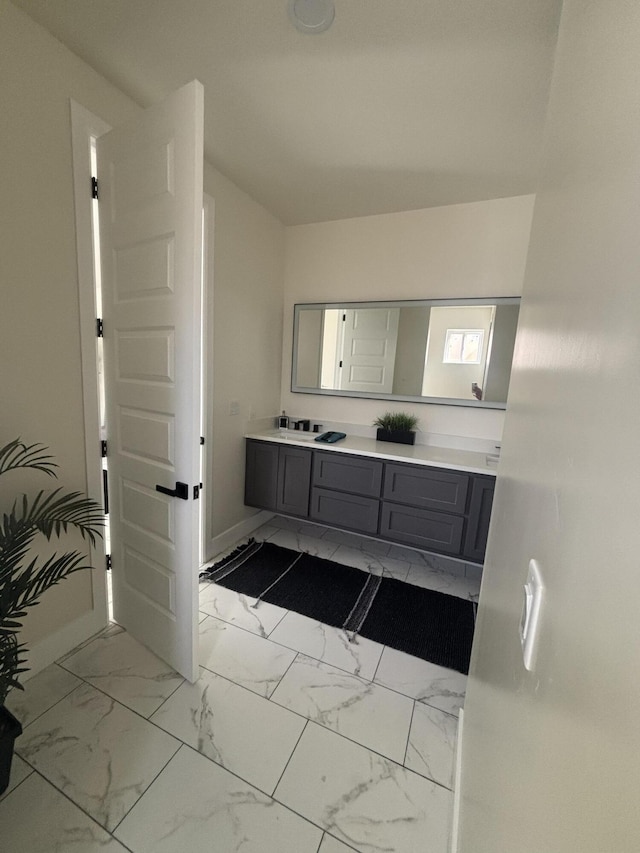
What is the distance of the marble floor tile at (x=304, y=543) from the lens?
2.63 meters

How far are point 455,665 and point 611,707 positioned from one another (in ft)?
5.73

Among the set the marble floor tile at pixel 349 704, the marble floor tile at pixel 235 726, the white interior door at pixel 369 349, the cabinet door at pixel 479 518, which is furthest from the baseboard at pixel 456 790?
the white interior door at pixel 369 349

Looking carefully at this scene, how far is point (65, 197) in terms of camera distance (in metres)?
1.40

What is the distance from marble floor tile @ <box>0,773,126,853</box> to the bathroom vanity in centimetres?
171

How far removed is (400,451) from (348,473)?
1.30 ft

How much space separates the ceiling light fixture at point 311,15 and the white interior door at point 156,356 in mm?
435

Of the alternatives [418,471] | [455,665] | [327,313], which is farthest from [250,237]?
[455,665]

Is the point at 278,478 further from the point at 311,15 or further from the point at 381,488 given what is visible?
the point at 311,15

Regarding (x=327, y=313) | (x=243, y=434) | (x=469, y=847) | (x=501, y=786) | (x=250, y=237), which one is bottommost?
(x=469, y=847)

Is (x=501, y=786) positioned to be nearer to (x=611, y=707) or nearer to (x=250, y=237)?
(x=611, y=707)

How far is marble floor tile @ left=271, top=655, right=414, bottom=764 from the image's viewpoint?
1.31m

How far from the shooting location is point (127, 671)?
60.2 inches

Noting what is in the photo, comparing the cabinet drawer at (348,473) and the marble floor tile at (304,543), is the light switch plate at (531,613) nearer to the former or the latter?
the cabinet drawer at (348,473)

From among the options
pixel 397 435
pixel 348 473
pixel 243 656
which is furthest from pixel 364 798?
pixel 397 435
